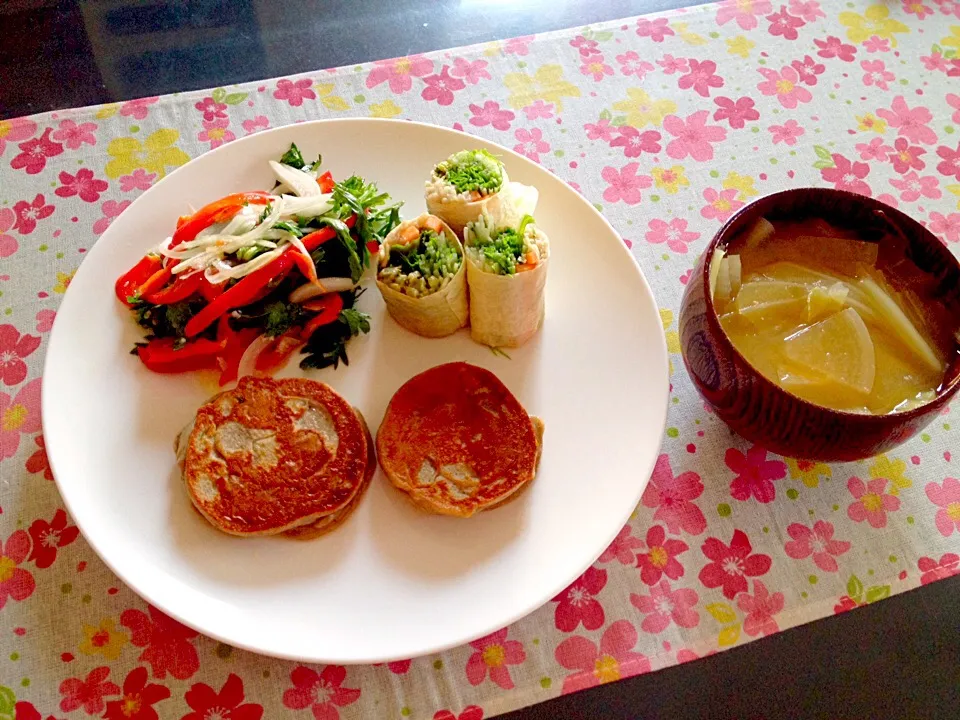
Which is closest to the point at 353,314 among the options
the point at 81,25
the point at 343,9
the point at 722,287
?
the point at 722,287

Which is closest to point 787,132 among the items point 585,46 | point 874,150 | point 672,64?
point 874,150

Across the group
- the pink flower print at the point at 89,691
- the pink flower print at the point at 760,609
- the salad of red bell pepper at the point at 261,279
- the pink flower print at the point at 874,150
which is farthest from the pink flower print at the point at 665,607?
the pink flower print at the point at 874,150

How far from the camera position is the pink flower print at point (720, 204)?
2520 millimetres

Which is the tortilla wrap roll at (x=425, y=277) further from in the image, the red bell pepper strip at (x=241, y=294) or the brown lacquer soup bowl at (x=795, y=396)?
the brown lacquer soup bowl at (x=795, y=396)

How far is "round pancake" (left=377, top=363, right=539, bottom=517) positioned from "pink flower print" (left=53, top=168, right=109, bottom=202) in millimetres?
1402

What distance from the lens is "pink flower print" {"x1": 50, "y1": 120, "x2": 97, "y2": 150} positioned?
8.54 ft

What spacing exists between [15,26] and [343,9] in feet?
4.34

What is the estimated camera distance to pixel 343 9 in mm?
3062

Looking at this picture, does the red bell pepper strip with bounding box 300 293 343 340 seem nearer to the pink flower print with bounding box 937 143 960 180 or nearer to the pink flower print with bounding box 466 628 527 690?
the pink flower print with bounding box 466 628 527 690

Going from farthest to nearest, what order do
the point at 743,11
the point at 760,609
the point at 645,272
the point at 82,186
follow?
the point at 743,11
the point at 82,186
the point at 645,272
the point at 760,609

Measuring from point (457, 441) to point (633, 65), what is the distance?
185cm

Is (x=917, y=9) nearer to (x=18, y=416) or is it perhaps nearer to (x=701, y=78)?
(x=701, y=78)

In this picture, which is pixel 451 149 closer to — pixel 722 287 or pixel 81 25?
pixel 722 287

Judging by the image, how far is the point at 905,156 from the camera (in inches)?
105
